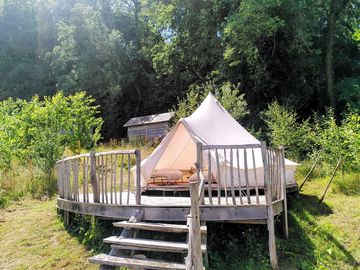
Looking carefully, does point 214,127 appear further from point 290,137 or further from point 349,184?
point 290,137

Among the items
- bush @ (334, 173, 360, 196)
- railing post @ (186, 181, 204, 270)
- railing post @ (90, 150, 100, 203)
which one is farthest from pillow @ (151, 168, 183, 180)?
railing post @ (186, 181, 204, 270)

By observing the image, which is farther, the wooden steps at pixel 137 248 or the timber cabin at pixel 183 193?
the timber cabin at pixel 183 193

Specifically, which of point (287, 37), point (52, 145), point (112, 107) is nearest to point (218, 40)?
point (287, 37)

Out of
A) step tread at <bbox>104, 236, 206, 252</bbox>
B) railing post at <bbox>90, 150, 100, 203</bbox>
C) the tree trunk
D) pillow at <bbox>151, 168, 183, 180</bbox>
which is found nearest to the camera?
step tread at <bbox>104, 236, 206, 252</bbox>

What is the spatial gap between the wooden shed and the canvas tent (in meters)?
8.28

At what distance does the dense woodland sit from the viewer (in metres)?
16.9

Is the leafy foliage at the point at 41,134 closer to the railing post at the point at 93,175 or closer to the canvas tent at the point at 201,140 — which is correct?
the canvas tent at the point at 201,140

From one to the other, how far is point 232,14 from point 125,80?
888 cm

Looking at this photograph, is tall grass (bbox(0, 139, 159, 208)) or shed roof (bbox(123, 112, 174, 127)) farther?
shed roof (bbox(123, 112, 174, 127))

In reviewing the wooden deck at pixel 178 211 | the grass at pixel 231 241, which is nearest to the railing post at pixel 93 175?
the wooden deck at pixel 178 211

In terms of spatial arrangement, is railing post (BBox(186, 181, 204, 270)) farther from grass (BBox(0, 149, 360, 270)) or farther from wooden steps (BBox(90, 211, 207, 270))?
grass (BBox(0, 149, 360, 270))

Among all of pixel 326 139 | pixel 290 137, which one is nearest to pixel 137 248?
pixel 326 139

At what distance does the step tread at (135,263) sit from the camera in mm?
4434

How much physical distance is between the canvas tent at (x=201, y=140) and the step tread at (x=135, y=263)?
3021 mm
